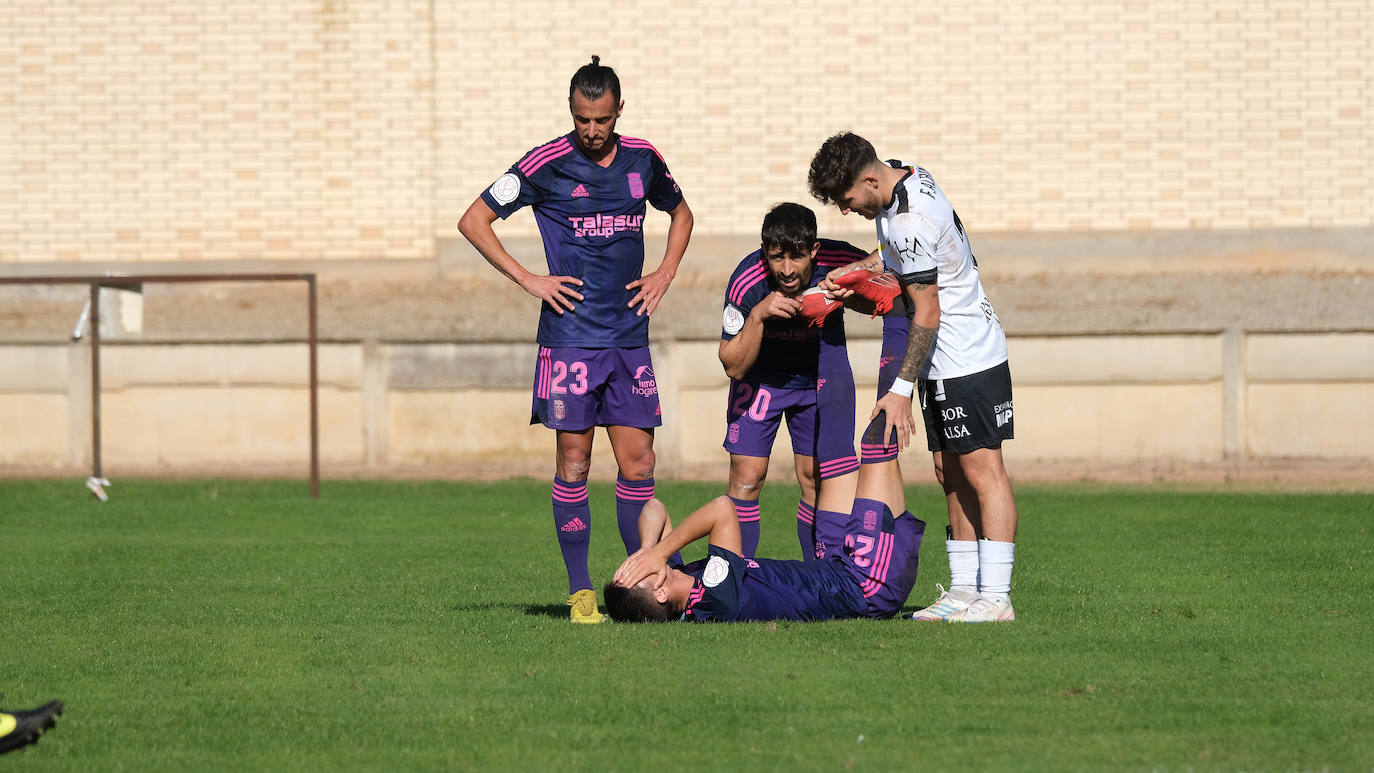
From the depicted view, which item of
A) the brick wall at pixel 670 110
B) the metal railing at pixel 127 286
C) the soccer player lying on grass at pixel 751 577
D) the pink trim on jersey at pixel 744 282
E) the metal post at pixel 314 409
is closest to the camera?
the soccer player lying on grass at pixel 751 577

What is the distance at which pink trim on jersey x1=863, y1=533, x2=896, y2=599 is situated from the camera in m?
6.48

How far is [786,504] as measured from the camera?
12.6 metres

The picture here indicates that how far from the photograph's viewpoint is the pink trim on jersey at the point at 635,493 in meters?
7.12

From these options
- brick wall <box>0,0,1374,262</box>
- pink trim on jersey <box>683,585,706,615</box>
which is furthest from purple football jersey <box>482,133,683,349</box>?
brick wall <box>0,0,1374,262</box>

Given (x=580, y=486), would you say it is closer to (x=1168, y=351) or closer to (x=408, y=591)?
(x=408, y=591)

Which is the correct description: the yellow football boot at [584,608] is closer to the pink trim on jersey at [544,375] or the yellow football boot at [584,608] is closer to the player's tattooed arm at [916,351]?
the pink trim on jersey at [544,375]

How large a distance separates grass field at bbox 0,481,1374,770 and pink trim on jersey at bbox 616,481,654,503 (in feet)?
2.40

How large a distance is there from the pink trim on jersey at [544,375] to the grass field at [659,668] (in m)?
1.03

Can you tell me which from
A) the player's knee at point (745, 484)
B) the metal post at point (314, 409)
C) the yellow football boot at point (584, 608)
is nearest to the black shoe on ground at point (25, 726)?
the yellow football boot at point (584, 608)

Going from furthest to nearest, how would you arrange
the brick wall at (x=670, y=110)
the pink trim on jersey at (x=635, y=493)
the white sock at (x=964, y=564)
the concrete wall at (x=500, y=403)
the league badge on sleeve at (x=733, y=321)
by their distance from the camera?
the brick wall at (x=670, y=110)
the concrete wall at (x=500, y=403)
the pink trim on jersey at (x=635, y=493)
the league badge on sleeve at (x=733, y=321)
the white sock at (x=964, y=564)

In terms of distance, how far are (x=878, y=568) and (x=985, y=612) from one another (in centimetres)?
49

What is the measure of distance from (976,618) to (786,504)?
20.2 ft

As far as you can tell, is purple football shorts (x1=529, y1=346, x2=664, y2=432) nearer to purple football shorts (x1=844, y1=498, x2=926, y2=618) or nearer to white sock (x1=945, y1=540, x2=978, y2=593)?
purple football shorts (x1=844, y1=498, x2=926, y2=618)

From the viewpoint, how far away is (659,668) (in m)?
5.46
